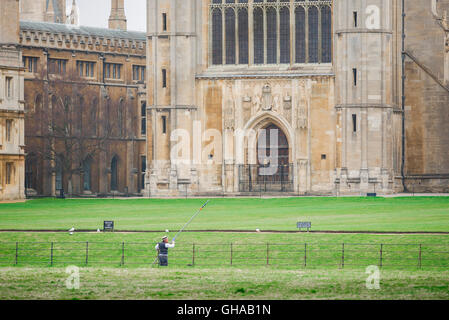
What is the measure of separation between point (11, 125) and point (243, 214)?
2400 centimetres

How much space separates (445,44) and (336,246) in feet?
140

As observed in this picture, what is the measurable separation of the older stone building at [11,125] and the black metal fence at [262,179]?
1522cm

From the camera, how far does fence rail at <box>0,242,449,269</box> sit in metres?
42.5

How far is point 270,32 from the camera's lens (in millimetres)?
81438

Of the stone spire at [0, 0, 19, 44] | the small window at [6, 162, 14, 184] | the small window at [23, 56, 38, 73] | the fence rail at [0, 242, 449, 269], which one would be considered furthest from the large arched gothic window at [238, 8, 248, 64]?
the fence rail at [0, 242, 449, 269]

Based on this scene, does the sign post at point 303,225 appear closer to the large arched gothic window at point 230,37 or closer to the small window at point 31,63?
the large arched gothic window at point 230,37

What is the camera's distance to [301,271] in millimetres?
39375

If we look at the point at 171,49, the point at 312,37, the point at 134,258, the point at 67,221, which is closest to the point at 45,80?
the point at 171,49

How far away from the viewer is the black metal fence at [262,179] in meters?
80.7

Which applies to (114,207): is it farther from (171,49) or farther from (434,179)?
(434,179)

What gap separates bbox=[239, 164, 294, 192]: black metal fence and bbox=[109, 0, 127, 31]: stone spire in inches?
1503

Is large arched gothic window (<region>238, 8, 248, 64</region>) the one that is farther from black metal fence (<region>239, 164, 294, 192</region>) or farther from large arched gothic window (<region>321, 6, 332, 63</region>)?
black metal fence (<region>239, 164, 294, 192</region>)

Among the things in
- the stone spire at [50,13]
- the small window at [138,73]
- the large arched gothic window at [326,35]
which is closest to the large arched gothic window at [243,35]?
the large arched gothic window at [326,35]
